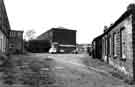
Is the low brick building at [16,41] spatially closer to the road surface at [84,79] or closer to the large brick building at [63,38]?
the large brick building at [63,38]

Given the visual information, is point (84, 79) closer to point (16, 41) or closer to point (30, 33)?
point (16, 41)

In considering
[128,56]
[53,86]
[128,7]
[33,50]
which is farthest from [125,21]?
[33,50]

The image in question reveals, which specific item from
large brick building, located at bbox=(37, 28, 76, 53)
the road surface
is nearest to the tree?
large brick building, located at bbox=(37, 28, 76, 53)

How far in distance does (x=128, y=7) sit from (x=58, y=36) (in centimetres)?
3791

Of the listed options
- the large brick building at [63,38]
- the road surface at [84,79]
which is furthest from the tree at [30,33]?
the road surface at [84,79]

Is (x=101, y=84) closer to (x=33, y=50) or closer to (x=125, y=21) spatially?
(x=125, y=21)

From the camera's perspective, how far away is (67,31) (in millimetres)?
48719

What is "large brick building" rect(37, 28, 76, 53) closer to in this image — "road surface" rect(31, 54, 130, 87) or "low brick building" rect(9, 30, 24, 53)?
"low brick building" rect(9, 30, 24, 53)

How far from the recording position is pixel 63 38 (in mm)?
47750

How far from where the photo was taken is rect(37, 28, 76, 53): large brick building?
45.8 m

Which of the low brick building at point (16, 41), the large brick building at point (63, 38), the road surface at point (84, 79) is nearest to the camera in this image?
the road surface at point (84, 79)

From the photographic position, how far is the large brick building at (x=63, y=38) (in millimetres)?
45750

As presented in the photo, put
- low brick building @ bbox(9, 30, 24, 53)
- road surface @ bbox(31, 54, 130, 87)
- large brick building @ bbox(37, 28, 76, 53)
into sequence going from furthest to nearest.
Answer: large brick building @ bbox(37, 28, 76, 53)
low brick building @ bbox(9, 30, 24, 53)
road surface @ bbox(31, 54, 130, 87)

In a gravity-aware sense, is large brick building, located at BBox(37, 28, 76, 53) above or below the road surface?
above
